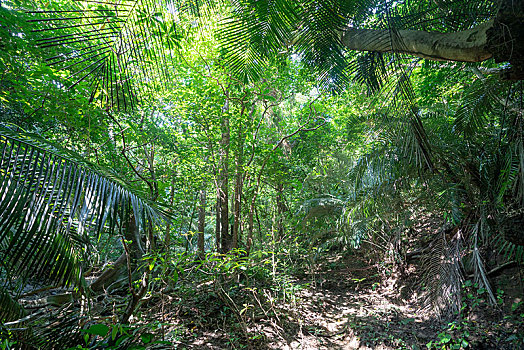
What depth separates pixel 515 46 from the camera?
169 centimetres

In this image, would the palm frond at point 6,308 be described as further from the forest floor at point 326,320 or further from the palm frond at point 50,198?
the forest floor at point 326,320

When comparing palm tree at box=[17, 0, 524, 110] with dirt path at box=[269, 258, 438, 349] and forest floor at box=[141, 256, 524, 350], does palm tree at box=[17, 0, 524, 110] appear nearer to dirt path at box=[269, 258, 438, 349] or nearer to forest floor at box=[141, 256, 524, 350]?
forest floor at box=[141, 256, 524, 350]

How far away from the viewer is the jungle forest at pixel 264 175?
2000 millimetres

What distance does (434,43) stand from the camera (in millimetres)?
2023

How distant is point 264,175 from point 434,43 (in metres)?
4.62

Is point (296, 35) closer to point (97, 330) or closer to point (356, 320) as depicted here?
point (97, 330)

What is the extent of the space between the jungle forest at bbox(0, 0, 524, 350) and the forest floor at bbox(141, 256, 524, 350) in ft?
0.12

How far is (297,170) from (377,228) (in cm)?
247

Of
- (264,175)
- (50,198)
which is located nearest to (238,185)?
(264,175)

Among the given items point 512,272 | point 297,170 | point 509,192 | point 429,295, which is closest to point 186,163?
point 297,170

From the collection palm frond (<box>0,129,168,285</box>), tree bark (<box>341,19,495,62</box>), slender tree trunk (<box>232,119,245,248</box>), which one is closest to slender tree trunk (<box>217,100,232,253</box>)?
slender tree trunk (<box>232,119,245,248</box>)

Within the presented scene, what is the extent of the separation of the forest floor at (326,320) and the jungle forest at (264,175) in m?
0.04

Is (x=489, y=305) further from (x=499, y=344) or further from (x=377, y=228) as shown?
(x=377, y=228)

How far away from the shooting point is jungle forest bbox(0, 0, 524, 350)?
200 cm
